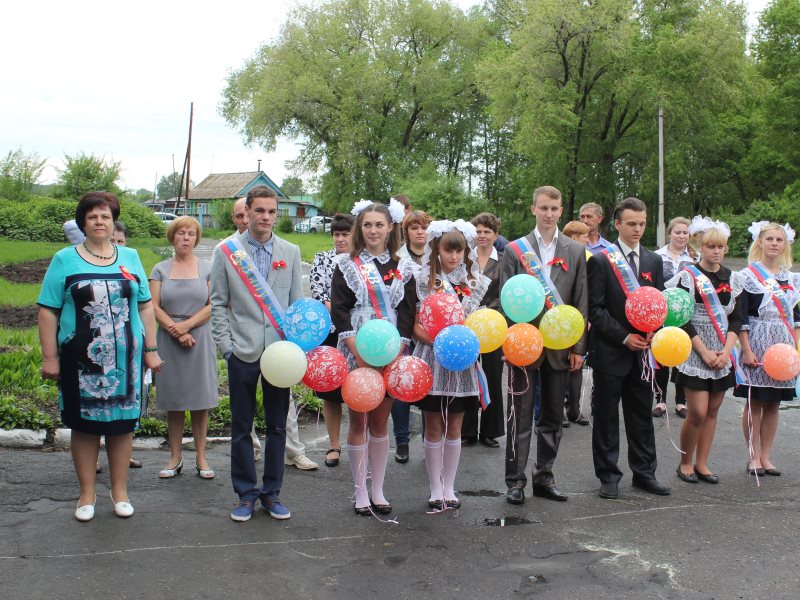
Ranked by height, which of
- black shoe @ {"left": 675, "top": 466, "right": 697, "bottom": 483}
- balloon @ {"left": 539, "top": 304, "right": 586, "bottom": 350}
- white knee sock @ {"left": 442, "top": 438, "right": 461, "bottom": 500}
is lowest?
black shoe @ {"left": 675, "top": 466, "right": 697, "bottom": 483}

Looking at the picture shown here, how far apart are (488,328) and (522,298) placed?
13.9 inches

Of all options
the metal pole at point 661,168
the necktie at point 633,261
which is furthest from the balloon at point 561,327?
the metal pole at point 661,168

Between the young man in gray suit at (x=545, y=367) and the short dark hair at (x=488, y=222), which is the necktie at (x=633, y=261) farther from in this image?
the short dark hair at (x=488, y=222)

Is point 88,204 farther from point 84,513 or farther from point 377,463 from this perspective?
point 377,463

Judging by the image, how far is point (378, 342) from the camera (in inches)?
194

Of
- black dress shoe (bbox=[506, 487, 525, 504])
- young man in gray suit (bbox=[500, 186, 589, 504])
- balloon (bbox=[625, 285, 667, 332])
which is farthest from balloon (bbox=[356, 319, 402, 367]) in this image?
balloon (bbox=[625, 285, 667, 332])

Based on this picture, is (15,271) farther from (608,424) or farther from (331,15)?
(331,15)

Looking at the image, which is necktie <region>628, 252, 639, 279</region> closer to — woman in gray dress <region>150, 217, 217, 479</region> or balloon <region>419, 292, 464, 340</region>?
balloon <region>419, 292, 464, 340</region>

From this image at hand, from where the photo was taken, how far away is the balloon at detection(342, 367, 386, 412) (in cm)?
495

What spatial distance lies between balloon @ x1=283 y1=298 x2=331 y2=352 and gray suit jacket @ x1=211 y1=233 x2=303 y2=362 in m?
0.15

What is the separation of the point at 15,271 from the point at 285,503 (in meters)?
15.7

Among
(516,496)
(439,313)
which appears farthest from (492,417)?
(439,313)

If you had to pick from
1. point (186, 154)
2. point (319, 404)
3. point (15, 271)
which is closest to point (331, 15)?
point (186, 154)

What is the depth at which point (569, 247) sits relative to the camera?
5.74m
